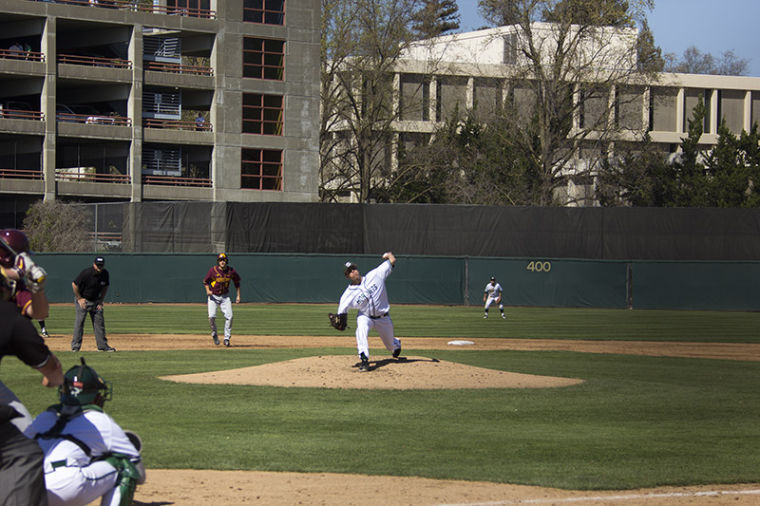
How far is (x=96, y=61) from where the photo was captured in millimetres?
56312

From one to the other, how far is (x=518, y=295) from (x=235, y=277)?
22.1 meters

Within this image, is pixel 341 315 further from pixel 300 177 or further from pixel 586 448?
pixel 300 177

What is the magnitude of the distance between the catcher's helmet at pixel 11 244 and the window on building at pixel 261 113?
171ft

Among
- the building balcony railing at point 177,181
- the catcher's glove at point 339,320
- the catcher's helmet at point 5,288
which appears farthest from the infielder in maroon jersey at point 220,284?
the building balcony railing at point 177,181

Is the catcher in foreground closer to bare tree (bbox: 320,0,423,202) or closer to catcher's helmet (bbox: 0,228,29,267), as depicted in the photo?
catcher's helmet (bbox: 0,228,29,267)

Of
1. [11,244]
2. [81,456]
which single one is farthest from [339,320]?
[81,456]

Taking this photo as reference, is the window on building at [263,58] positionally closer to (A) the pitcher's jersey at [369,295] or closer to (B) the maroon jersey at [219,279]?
(B) the maroon jersey at [219,279]

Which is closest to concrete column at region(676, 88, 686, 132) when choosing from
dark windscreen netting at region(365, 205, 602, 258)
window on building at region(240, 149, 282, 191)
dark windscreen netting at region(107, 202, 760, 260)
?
window on building at region(240, 149, 282, 191)

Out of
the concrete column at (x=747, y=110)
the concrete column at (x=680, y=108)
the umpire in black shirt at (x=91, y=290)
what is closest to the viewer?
the umpire in black shirt at (x=91, y=290)

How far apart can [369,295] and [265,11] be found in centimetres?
4578

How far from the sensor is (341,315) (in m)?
15.2

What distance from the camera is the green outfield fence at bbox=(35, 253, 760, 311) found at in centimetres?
3869

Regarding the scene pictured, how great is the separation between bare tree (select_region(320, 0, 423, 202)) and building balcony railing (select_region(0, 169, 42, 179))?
68.9 ft

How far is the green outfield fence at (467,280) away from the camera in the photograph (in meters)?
38.7
